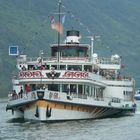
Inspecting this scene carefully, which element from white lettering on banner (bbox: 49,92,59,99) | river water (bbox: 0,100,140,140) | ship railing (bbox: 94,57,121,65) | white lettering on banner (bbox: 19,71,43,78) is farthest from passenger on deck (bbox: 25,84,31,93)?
ship railing (bbox: 94,57,121,65)

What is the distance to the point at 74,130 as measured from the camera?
60531 millimetres

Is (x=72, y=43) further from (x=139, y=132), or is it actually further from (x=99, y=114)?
(x=139, y=132)

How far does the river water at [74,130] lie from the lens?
5603cm

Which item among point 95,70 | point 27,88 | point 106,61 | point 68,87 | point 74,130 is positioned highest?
point 106,61

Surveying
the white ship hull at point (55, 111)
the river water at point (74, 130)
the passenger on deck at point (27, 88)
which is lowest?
the river water at point (74, 130)

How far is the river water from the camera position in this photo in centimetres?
5603

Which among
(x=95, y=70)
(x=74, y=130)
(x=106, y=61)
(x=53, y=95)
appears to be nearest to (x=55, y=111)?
(x=53, y=95)

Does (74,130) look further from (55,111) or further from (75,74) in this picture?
(75,74)

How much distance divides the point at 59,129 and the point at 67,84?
950 centimetres

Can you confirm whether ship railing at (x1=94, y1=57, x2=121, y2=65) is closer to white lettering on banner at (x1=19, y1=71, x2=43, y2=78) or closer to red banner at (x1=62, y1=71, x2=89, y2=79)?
red banner at (x1=62, y1=71, x2=89, y2=79)

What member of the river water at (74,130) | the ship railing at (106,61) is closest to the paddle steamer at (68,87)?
the ship railing at (106,61)

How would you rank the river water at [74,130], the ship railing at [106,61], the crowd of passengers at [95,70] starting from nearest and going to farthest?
the river water at [74,130] → the crowd of passengers at [95,70] → the ship railing at [106,61]

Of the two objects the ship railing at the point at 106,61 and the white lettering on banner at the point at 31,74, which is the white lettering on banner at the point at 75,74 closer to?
the white lettering on banner at the point at 31,74

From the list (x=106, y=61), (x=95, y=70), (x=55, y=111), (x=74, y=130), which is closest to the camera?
(x=74, y=130)
